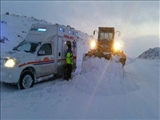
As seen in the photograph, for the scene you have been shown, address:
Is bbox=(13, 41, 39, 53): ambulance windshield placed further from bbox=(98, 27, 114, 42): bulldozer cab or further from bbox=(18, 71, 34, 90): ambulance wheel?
bbox=(98, 27, 114, 42): bulldozer cab

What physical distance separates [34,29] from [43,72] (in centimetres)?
229

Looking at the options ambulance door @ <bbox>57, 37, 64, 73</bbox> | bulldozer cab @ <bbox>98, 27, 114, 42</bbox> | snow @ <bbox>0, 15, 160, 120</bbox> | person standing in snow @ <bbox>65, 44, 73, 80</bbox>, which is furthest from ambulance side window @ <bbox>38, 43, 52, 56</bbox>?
bulldozer cab @ <bbox>98, 27, 114, 42</bbox>

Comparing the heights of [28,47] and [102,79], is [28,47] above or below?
above

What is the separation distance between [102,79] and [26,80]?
3.46 meters

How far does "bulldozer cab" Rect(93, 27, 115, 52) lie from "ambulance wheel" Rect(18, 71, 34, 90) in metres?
9.58

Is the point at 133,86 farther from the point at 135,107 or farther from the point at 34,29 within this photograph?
the point at 34,29

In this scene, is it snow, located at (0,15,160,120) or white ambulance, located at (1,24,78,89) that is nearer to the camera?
snow, located at (0,15,160,120)

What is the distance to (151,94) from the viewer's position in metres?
8.66

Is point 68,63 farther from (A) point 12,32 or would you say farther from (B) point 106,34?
(A) point 12,32

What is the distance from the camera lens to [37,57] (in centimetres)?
887

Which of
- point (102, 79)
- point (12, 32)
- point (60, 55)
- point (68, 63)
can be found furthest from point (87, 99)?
point (12, 32)

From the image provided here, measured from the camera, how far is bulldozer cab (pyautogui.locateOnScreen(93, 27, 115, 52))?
17.3 metres

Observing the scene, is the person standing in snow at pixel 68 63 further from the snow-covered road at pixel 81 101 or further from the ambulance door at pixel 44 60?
the snow-covered road at pixel 81 101

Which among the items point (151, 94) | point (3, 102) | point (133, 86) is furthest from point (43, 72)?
point (151, 94)
